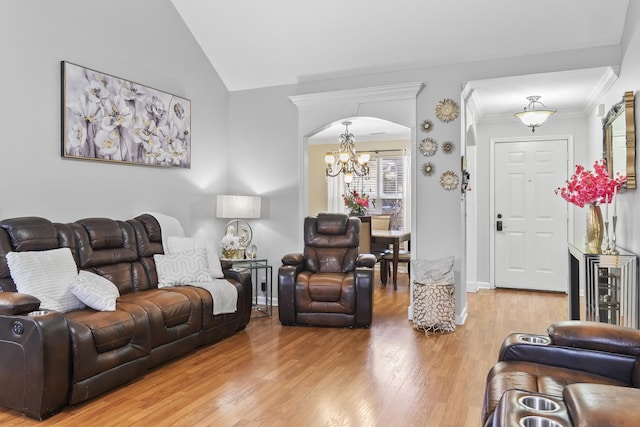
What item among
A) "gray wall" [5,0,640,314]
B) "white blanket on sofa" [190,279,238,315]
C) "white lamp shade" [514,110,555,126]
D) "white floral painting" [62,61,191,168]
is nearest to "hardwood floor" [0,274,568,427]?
"white blanket on sofa" [190,279,238,315]

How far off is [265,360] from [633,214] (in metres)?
3.13

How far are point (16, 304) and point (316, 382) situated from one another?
192 centimetres

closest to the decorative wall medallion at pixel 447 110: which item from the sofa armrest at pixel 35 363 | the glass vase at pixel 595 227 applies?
the glass vase at pixel 595 227

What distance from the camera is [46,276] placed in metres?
3.15

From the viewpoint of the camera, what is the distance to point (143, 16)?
4.58 meters

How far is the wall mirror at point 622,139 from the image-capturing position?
3.57 m

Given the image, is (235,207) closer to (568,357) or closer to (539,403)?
(568,357)

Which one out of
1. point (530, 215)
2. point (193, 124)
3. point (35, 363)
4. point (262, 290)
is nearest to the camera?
point (35, 363)

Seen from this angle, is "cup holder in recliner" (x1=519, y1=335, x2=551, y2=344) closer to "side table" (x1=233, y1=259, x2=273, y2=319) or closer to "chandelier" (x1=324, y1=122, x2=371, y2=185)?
"side table" (x1=233, y1=259, x2=273, y2=319)

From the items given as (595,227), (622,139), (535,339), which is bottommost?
(535,339)

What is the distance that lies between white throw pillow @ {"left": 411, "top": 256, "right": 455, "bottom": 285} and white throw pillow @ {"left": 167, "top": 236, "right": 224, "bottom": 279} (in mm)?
1989

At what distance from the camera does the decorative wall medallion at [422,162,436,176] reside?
4.86 meters

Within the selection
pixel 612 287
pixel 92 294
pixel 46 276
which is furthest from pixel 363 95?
pixel 46 276

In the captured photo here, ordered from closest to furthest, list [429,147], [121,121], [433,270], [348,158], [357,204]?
[121,121], [433,270], [429,147], [348,158], [357,204]
